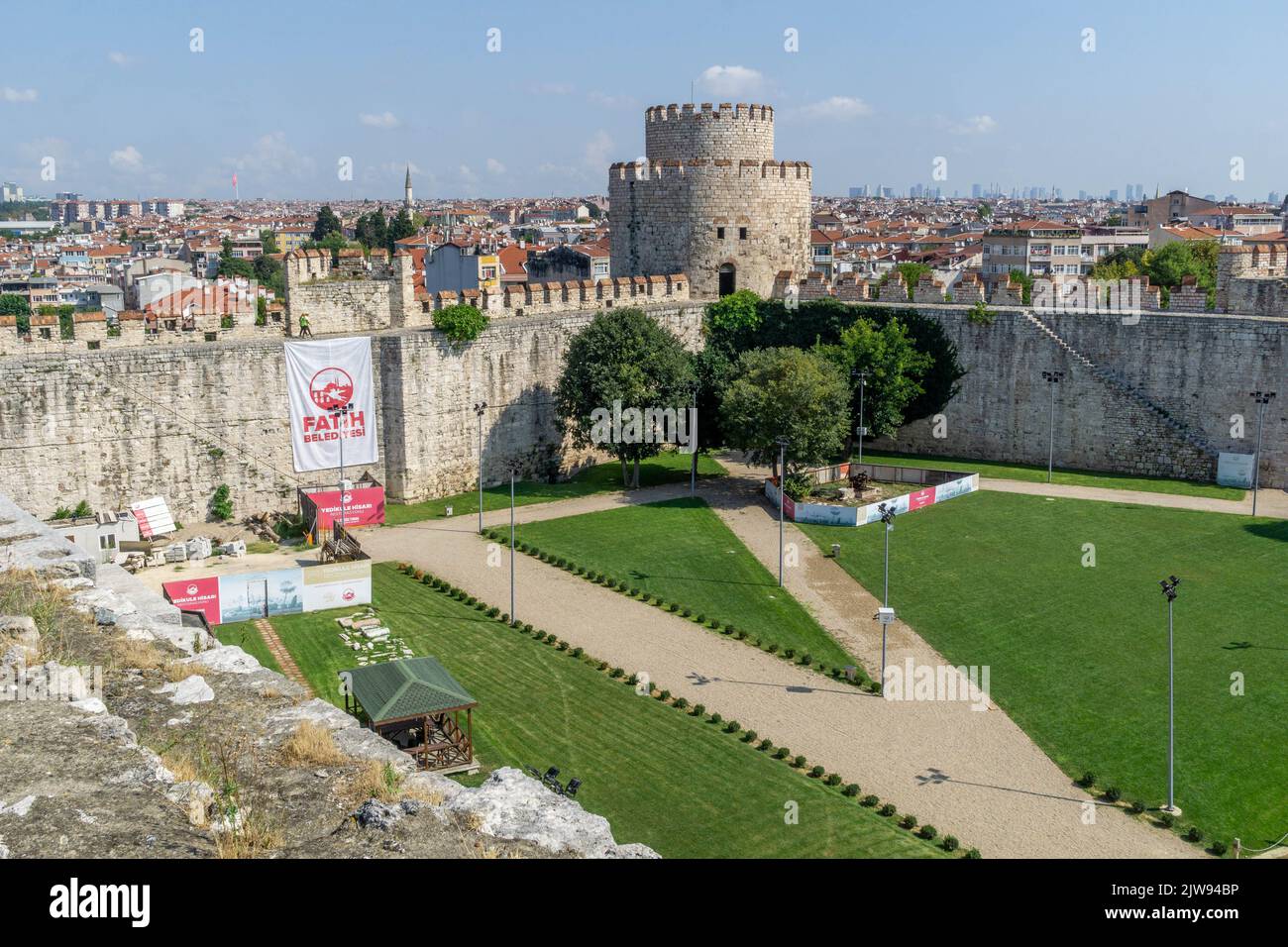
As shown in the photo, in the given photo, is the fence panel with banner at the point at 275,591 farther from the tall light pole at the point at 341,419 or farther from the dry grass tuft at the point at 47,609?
the dry grass tuft at the point at 47,609

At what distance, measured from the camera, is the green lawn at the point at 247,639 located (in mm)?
20812

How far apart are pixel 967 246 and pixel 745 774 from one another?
8275cm

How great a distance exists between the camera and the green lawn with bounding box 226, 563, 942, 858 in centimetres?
1502

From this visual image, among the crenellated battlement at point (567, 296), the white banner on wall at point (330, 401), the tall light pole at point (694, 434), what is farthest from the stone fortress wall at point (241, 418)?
the tall light pole at point (694, 434)

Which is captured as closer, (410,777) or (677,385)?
(410,777)

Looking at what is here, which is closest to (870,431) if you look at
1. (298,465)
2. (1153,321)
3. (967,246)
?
(1153,321)

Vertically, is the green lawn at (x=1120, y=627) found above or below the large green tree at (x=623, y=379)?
below

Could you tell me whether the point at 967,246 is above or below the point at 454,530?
above

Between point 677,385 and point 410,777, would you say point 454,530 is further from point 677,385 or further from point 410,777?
point 410,777

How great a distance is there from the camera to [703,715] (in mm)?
18906

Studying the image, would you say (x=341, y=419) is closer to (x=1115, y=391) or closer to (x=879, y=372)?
(x=879, y=372)

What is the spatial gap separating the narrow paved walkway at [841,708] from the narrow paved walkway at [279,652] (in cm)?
410

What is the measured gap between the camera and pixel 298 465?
29797mm
